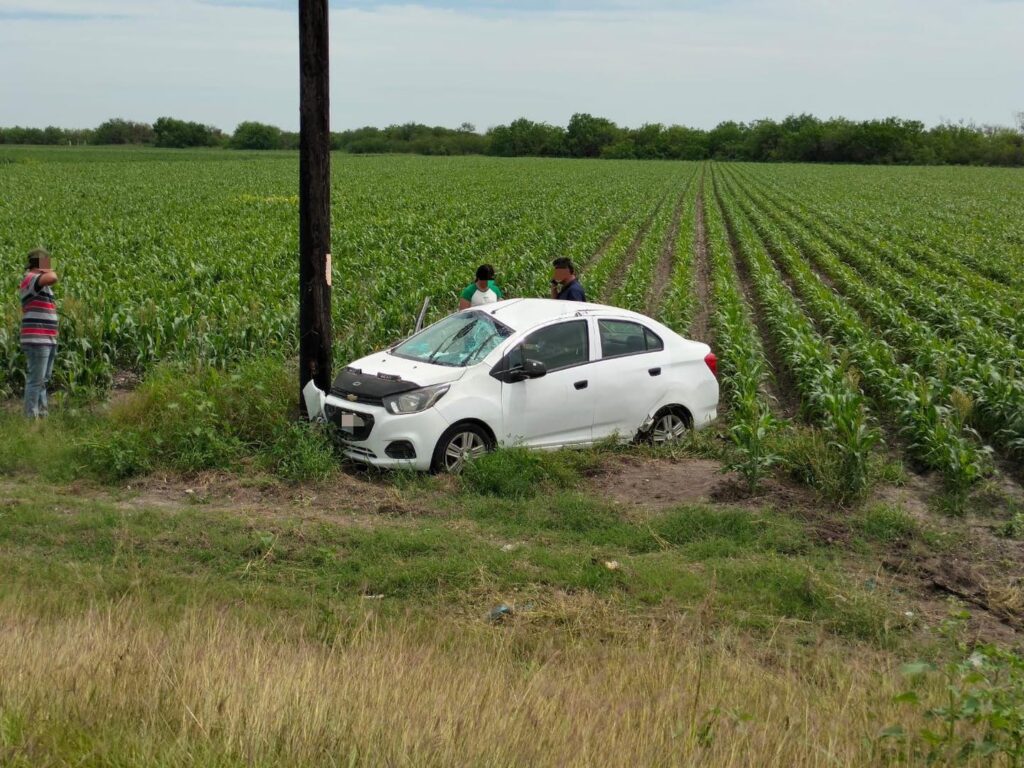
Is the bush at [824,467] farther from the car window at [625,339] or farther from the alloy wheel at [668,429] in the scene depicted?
the car window at [625,339]

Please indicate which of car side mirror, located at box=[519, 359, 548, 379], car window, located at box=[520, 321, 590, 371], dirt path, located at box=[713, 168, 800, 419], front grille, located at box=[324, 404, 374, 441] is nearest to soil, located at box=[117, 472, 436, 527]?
front grille, located at box=[324, 404, 374, 441]

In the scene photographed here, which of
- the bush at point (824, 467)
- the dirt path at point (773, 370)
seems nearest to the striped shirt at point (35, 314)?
the bush at point (824, 467)

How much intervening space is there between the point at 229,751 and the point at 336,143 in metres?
158

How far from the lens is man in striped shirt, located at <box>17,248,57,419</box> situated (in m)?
11.3

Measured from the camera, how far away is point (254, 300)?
54.5 ft

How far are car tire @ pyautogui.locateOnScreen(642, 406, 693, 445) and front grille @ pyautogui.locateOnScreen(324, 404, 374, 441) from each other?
2.98 meters

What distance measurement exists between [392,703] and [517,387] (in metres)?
6.07

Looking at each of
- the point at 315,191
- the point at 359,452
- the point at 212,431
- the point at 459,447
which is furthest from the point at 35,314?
the point at 459,447

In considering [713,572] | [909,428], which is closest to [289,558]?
[713,572]

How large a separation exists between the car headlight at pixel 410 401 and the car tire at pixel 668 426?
8.33 feet

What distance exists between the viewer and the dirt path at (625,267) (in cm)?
2172

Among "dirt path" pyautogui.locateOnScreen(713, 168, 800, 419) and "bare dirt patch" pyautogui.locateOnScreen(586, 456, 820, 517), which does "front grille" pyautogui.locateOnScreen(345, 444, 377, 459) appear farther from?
"dirt path" pyautogui.locateOnScreen(713, 168, 800, 419)

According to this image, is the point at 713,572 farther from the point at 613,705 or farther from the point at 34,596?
the point at 34,596

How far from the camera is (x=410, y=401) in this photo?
9.38 meters
